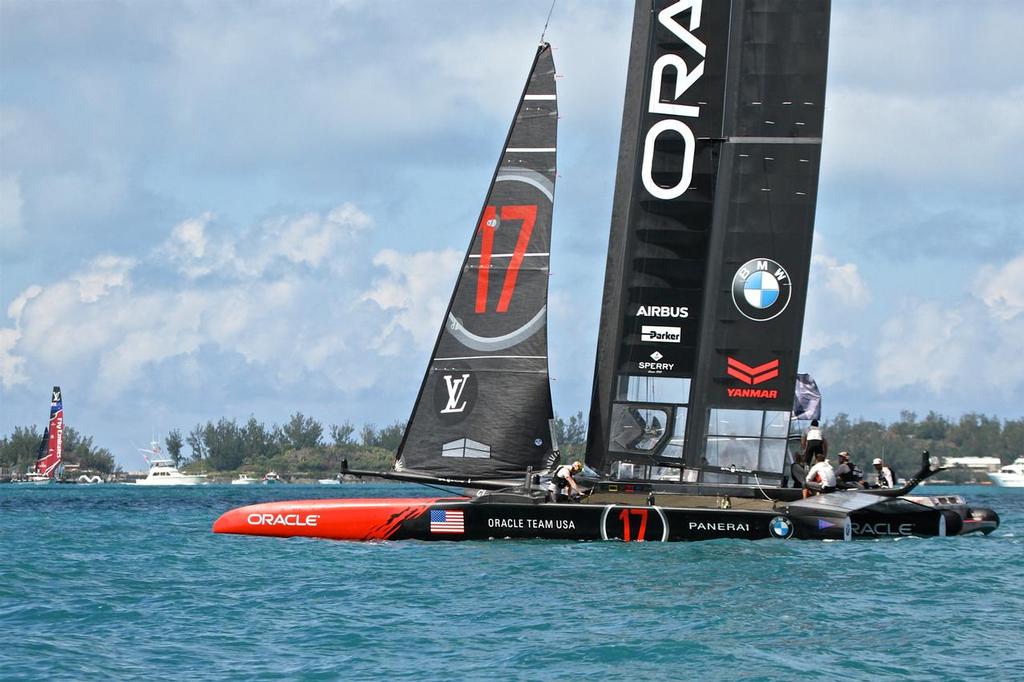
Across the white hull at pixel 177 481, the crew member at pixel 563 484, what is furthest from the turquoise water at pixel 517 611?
the white hull at pixel 177 481

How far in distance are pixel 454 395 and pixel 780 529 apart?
624 centimetres

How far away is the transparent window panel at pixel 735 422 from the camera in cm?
2583

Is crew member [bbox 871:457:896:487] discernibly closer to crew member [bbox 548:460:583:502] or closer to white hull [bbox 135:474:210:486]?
crew member [bbox 548:460:583:502]

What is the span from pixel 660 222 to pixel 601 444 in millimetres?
4029

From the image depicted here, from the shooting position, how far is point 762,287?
25.9 metres

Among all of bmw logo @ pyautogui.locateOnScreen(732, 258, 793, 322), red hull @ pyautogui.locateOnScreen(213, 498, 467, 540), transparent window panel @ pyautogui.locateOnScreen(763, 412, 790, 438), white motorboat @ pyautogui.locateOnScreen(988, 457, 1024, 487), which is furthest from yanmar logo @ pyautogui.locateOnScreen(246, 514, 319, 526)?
white motorboat @ pyautogui.locateOnScreen(988, 457, 1024, 487)

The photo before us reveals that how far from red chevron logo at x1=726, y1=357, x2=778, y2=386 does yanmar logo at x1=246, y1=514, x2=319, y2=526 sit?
7.76 m

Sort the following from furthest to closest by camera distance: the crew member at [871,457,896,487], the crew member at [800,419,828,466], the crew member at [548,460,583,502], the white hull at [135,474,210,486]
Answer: the white hull at [135,474,210,486], the crew member at [871,457,896,487], the crew member at [800,419,828,466], the crew member at [548,460,583,502]

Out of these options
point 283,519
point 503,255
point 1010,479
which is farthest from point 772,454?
point 1010,479

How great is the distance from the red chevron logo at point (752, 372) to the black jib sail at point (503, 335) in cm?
331

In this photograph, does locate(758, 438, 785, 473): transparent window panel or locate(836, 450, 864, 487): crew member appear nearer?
locate(758, 438, 785, 473): transparent window panel

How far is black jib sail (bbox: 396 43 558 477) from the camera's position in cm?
2583

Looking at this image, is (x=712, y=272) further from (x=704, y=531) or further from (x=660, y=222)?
(x=704, y=531)

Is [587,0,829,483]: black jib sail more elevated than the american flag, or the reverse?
[587,0,829,483]: black jib sail
